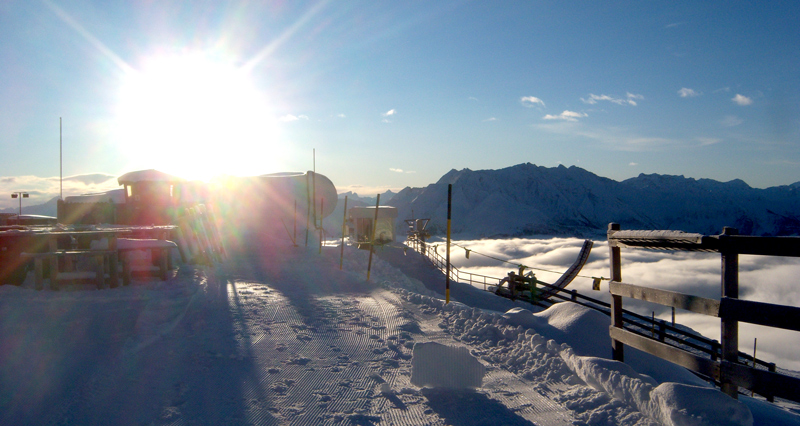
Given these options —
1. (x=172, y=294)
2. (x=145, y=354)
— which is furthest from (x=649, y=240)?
(x=172, y=294)

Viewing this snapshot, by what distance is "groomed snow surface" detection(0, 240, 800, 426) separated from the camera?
344cm

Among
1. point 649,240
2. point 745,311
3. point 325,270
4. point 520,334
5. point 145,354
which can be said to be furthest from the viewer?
point 325,270

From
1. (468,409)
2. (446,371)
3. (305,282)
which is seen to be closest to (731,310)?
(468,409)

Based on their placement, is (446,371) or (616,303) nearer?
(446,371)

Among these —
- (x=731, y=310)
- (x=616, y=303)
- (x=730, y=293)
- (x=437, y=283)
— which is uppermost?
(x=730, y=293)

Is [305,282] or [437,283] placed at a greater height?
[305,282]

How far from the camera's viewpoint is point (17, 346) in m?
5.00

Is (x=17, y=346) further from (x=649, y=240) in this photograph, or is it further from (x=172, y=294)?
(x=649, y=240)

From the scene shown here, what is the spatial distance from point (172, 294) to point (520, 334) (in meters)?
6.19

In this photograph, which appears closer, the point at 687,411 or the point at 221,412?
the point at 687,411

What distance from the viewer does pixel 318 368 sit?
4.60m

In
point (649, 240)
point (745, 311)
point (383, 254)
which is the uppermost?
point (649, 240)

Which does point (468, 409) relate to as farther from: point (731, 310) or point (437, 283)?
point (437, 283)

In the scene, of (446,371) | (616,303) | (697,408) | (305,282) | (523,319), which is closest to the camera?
(697,408)
